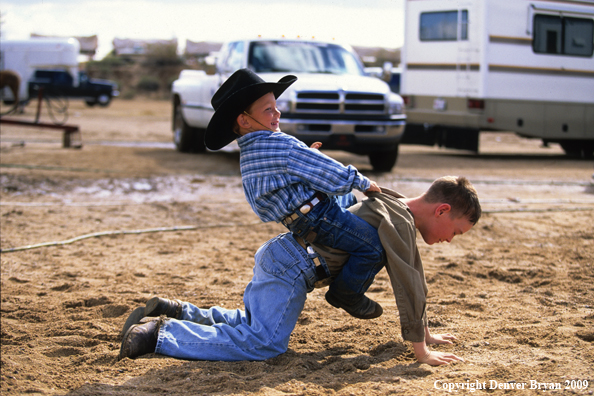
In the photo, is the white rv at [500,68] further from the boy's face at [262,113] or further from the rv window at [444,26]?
the boy's face at [262,113]

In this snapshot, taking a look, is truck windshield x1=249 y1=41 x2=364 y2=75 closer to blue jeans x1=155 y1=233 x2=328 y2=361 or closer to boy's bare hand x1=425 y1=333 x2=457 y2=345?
blue jeans x1=155 y1=233 x2=328 y2=361

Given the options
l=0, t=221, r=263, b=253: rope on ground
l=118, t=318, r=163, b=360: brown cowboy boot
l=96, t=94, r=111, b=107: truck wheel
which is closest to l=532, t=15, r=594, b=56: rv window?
l=0, t=221, r=263, b=253: rope on ground

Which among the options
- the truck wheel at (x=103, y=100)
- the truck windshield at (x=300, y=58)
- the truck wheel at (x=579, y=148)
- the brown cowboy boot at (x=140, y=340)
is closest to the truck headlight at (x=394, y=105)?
the truck windshield at (x=300, y=58)

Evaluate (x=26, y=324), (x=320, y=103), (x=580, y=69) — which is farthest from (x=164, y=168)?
(x=580, y=69)

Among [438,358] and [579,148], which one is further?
[579,148]

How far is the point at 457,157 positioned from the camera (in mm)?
12969

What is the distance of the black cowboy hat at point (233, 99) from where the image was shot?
118 inches

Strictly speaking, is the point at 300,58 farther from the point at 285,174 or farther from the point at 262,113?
the point at 285,174

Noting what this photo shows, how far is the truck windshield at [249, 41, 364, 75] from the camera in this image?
9.43 metres

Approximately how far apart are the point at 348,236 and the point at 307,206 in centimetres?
25

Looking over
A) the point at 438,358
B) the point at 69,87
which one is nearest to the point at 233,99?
the point at 438,358

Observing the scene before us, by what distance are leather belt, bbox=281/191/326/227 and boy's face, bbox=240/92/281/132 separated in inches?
16.8

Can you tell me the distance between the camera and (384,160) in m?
9.82

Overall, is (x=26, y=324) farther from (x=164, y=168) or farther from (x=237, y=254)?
(x=164, y=168)
